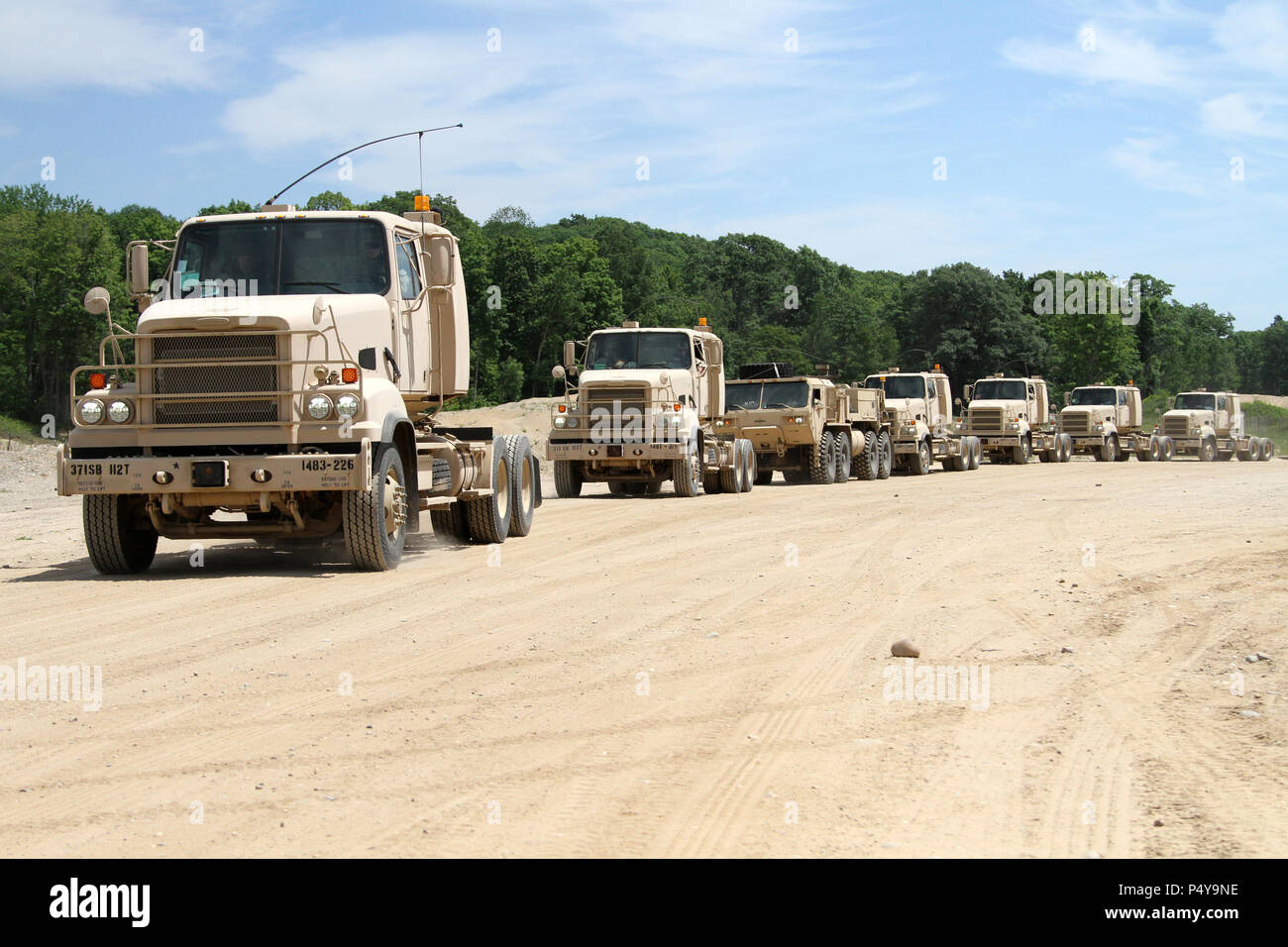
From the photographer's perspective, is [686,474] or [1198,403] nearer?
[686,474]

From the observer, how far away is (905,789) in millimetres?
4762

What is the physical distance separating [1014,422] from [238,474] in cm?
3557

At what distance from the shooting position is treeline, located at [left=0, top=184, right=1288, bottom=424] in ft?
219

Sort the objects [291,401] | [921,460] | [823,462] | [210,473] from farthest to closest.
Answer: [921,460]
[823,462]
[291,401]
[210,473]

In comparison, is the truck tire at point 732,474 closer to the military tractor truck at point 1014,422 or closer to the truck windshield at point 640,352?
the truck windshield at point 640,352

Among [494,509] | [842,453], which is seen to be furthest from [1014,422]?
[494,509]

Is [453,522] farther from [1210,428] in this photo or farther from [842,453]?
[1210,428]

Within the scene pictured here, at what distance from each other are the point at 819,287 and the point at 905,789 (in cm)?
12770

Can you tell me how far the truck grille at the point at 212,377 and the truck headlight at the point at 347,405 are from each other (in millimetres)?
552

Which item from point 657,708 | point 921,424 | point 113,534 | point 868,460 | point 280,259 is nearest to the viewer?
point 657,708

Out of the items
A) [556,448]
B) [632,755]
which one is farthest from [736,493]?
[632,755]

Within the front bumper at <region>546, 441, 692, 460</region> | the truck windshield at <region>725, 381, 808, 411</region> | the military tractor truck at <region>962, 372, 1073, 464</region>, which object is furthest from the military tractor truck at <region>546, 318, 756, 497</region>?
the military tractor truck at <region>962, 372, 1073, 464</region>

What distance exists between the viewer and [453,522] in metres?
14.4
